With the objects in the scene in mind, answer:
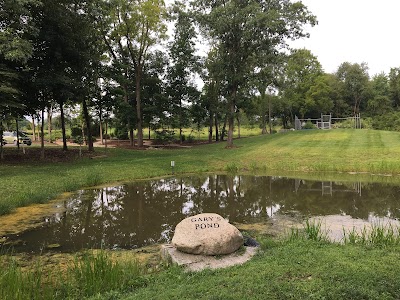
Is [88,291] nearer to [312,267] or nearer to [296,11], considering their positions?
[312,267]

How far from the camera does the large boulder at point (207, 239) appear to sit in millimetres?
6258

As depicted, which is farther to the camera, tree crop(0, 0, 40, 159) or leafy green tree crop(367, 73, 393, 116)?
leafy green tree crop(367, 73, 393, 116)

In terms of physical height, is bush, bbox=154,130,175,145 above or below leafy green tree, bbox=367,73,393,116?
below

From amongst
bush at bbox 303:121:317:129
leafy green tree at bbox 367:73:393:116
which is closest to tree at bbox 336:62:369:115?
leafy green tree at bbox 367:73:393:116

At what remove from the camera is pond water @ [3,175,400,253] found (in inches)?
323

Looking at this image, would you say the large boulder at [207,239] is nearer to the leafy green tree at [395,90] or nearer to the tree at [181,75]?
the tree at [181,75]

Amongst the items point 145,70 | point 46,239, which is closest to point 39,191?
point 46,239

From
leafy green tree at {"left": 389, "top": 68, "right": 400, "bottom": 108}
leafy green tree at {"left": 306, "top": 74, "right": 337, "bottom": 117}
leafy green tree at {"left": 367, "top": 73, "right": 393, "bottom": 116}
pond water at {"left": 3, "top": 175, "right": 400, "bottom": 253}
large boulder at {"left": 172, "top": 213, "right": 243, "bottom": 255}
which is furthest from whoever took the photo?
leafy green tree at {"left": 389, "top": 68, "right": 400, "bottom": 108}

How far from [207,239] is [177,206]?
549 centimetres

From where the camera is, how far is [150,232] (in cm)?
855

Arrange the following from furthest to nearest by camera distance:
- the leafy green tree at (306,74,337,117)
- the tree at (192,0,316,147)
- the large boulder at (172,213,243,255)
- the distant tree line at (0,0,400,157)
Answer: the leafy green tree at (306,74,337,117), the tree at (192,0,316,147), the distant tree line at (0,0,400,157), the large boulder at (172,213,243,255)

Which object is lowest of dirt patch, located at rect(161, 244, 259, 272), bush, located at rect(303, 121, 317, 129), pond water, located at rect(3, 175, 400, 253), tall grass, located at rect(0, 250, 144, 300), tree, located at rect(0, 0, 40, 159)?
pond water, located at rect(3, 175, 400, 253)

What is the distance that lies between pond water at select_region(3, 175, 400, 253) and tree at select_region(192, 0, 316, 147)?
13499 millimetres

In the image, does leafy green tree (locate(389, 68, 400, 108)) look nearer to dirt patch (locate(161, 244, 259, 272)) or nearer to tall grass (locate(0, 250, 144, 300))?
dirt patch (locate(161, 244, 259, 272))
